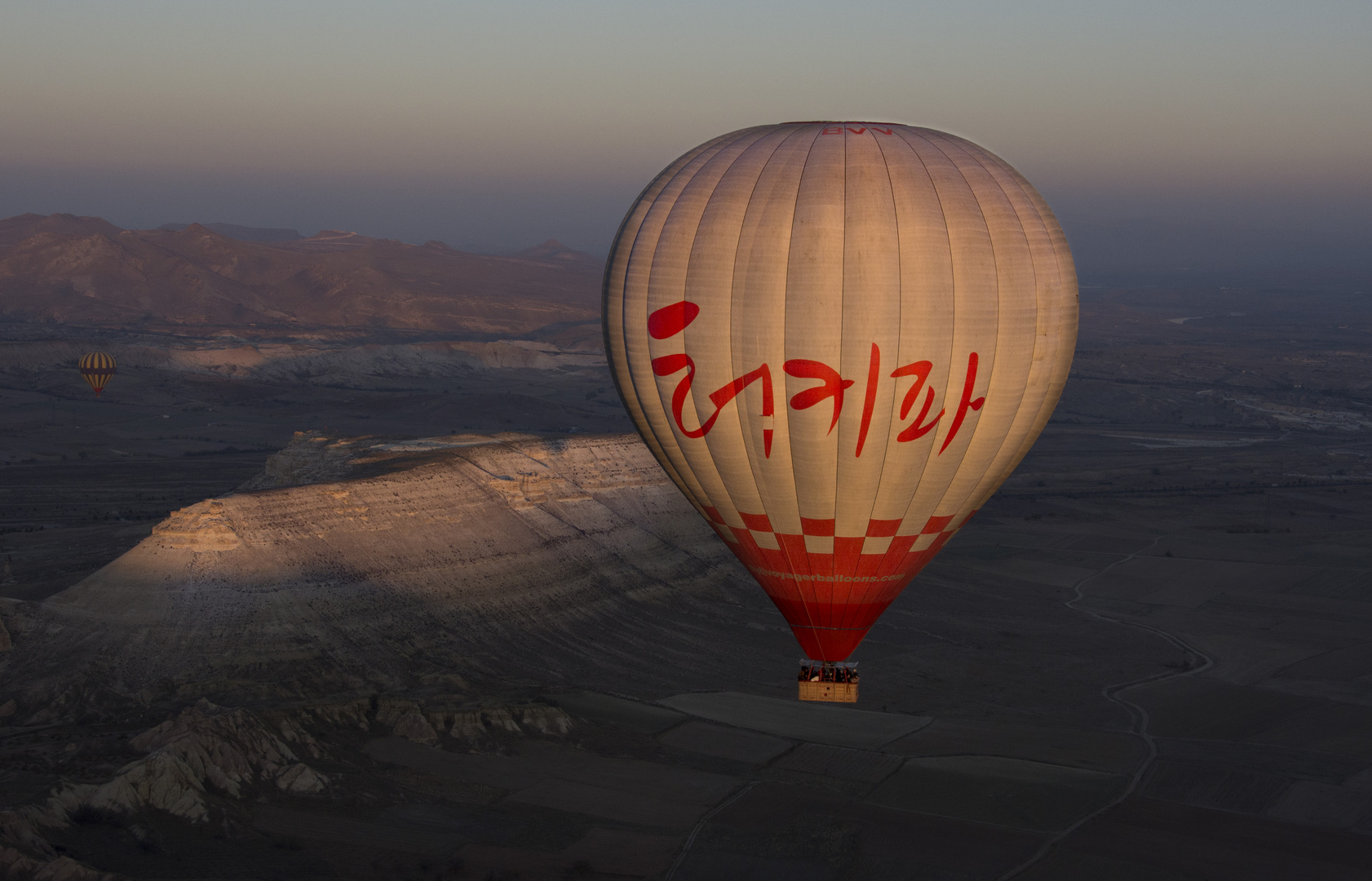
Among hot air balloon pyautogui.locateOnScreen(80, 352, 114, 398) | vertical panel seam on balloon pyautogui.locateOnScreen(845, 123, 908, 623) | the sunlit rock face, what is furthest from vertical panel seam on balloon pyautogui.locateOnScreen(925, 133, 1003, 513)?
hot air balloon pyautogui.locateOnScreen(80, 352, 114, 398)

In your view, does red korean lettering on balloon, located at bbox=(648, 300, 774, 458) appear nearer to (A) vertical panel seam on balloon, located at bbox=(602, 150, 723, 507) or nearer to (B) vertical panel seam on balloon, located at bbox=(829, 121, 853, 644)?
(A) vertical panel seam on balloon, located at bbox=(602, 150, 723, 507)

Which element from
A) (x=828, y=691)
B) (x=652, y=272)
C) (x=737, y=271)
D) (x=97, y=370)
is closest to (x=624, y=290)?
(x=652, y=272)

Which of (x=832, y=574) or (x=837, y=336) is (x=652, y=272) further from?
(x=832, y=574)

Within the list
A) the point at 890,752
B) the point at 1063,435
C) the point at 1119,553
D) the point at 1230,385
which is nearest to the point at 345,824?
the point at 890,752

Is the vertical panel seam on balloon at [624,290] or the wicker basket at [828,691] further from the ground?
the vertical panel seam on balloon at [624,290]

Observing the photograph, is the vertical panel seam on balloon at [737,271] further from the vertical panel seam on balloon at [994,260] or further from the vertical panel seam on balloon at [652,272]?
the vertical panel seam on balloon at [994,260]

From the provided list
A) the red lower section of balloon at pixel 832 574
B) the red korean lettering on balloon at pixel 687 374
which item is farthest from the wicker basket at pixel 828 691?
the red korean lettering on balloon at pixel 687 374

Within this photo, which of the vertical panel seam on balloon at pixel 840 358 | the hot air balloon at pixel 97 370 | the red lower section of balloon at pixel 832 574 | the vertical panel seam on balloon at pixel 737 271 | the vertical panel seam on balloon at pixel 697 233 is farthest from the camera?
the hot air balloon at pixel 97 370

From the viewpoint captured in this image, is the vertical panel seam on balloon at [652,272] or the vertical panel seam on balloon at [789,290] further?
the vertical panel seam on balloon at [652,272]
